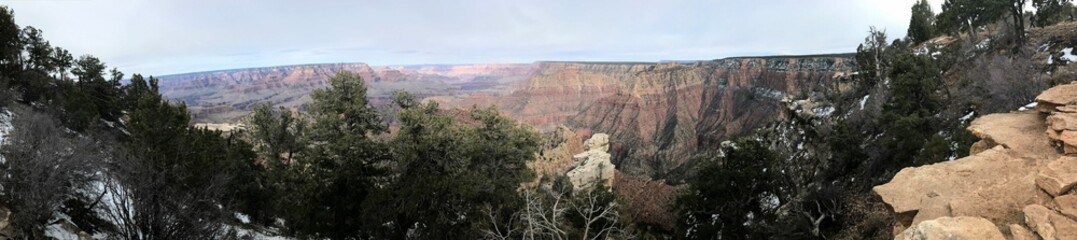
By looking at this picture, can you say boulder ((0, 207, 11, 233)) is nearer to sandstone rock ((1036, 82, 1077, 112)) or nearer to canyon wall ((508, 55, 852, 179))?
sandstone rock ((1036, 82, 1077, 112))

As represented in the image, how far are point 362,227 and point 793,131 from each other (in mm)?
33963

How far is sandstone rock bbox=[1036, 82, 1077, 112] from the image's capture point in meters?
9.89

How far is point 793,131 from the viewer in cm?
3859

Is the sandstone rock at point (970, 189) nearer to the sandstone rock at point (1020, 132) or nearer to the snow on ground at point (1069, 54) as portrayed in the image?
the sandstone rock at point (1020, 132)

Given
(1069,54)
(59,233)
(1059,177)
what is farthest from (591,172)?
(1059,177)

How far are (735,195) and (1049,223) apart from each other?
1316cm

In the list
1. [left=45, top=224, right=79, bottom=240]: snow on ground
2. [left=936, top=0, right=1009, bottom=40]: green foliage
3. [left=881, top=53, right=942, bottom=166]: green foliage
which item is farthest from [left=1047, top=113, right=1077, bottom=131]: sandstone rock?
[left=936, top=0, right=1009, bottom=40]: green foliage

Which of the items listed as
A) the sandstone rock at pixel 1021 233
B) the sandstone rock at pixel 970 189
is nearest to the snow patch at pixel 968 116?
the sandstone rock at pixel 970 189

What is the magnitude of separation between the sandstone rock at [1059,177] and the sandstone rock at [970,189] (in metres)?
0.22

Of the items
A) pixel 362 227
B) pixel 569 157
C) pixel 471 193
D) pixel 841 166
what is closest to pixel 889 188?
pixel 471 193

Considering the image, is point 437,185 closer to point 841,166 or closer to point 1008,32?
point 841,166

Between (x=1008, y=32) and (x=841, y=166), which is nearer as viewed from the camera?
(x=841, y=166)

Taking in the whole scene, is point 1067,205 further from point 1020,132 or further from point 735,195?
point 735,195

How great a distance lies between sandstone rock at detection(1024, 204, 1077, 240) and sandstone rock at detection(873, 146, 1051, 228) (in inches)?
37.7
